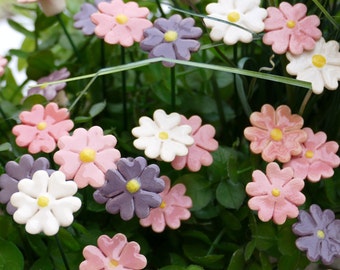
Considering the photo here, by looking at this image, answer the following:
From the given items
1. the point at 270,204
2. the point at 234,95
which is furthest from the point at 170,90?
the point at 270,204

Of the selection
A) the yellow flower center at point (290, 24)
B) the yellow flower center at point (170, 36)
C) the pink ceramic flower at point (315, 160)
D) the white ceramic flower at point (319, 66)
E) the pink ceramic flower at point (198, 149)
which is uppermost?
the yellow flower center at point (170, 36)

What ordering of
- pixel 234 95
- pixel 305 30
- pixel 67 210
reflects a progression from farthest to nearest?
pixel 234 95, pixel 305 30, pixel 67 210

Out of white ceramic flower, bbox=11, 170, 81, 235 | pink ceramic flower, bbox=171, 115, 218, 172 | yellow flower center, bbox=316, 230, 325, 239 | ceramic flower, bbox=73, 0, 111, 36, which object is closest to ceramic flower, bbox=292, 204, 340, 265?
yellow flower center, bbox=316, 230, 325, 239

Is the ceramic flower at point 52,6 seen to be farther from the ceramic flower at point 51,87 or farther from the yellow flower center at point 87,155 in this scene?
the yellow flower center at point 87,155

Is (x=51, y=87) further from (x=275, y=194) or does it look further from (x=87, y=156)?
(x=275, y=194)

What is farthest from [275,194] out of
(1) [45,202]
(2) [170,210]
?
(1) [45,202]

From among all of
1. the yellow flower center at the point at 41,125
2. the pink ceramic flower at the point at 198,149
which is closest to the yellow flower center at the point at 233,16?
the pink ceramic flower at the point at 198,149

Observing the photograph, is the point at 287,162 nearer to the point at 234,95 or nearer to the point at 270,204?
the point at 270,204
